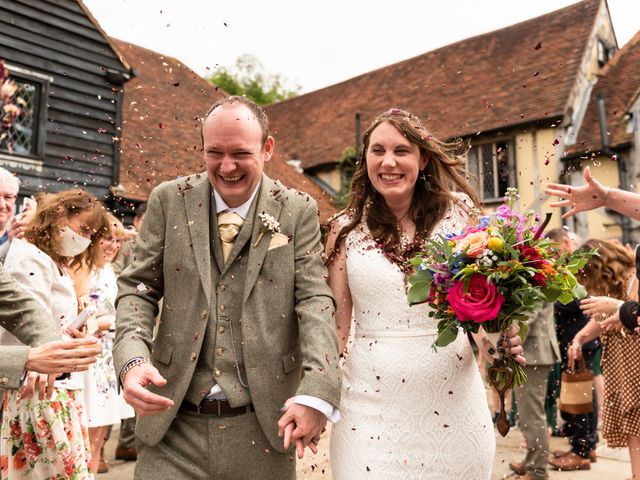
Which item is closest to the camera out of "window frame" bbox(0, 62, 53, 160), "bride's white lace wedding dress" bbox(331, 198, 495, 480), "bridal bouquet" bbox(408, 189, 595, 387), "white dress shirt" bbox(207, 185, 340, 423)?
"white dress shirt" bbox(207, 185, 340, 423)

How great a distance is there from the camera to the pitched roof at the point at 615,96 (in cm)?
1845

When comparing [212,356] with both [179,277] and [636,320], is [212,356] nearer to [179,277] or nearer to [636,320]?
[179,277]

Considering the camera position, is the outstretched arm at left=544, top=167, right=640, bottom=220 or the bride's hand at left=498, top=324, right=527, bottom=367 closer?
the bride's hand at left=498, top=324, right=527, bottom=367

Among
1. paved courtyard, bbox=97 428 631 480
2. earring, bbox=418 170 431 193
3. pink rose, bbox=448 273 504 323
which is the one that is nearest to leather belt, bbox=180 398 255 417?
pink rose, bbox=448 273 504 323

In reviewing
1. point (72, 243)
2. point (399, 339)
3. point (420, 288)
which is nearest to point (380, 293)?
point (399, 339)

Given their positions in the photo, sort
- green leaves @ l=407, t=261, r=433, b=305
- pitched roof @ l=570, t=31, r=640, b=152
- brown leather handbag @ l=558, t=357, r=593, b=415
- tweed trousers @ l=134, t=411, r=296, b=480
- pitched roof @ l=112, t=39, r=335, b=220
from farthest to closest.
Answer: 1. pitched roof @ l=570, t=31, r=640, b=152
2. pitched roof @ l=112, t=39, r=335, b=220
3. brown leather handbag @ l=558, t=357, r=593, b=415
4. green leaves @ l=407, t=261, r=433, b=305
5. tweed trousers @ l=134, t=411, r=296, b=480

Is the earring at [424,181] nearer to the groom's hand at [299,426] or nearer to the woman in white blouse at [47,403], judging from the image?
the groom's hand at [299,426]

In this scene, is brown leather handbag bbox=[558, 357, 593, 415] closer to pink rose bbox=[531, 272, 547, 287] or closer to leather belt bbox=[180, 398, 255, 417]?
pink rose bbox=[531, 272, 547, 287]

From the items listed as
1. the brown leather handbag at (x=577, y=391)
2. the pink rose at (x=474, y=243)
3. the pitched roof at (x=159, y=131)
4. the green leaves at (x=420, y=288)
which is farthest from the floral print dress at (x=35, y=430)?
the pitched roof at (x=159, y=131)

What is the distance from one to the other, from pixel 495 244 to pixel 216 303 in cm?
116

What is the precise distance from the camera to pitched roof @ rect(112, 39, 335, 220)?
1452 centimetres

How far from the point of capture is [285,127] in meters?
26.9

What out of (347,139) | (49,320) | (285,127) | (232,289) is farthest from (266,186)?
(285,127)

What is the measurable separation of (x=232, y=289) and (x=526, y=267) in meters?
1.20
